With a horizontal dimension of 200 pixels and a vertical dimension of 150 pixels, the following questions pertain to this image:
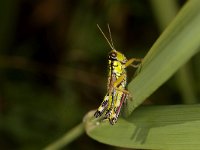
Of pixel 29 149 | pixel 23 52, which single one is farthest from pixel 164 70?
pixel 23 52

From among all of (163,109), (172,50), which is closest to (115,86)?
(163,109)

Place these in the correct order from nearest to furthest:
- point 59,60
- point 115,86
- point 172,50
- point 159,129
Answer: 1. point 172,50
2. point 159,129
3. point 115,86
4. point 59,60

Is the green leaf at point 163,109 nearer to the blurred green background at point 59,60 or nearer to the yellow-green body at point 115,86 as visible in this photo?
the yellow-green body at point 115,86

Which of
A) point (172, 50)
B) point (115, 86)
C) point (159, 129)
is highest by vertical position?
point (115, 86)

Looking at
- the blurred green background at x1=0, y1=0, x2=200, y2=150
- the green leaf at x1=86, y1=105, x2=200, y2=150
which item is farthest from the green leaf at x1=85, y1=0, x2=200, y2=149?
the blurred green background at x1=0, y1=0, x2=200, y2=150

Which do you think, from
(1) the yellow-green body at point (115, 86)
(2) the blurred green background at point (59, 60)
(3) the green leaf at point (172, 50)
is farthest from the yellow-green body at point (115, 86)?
(2) the blurred green background at point (59, 60)

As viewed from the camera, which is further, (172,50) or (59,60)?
(59,60)

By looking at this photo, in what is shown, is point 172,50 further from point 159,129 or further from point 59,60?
point 59,60

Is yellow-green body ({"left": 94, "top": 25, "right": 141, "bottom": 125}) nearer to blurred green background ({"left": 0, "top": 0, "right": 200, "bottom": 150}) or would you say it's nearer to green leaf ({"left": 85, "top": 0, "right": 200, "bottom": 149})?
green leaf ({"left": 85, "top": 0, "right": 200, "bottom": 149})
